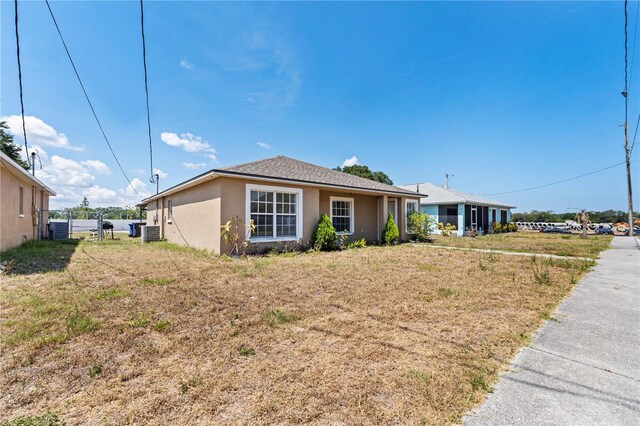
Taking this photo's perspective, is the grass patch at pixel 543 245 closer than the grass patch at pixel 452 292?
No

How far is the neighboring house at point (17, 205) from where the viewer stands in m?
8.45

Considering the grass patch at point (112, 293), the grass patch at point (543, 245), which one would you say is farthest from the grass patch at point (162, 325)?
the grass patch at point (543, 245)

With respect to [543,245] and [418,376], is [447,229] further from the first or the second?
[418,376]

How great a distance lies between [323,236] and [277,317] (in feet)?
24.2

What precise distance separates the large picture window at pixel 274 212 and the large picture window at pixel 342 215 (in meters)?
2.63

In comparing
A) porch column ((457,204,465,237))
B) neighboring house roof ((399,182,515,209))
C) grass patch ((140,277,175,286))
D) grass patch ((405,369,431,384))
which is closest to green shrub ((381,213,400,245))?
neighboring house roof ((399,182,515,209))

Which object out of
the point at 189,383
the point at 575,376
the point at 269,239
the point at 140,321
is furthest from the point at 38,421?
the point at 269,239

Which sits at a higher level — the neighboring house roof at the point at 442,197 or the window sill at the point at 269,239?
the neighboring house roof at the point at 442,197

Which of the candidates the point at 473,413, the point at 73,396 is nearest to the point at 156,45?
the point at 73,396

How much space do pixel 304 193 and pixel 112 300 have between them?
7.57 metres

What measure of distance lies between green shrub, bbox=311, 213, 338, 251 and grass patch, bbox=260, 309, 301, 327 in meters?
7.03

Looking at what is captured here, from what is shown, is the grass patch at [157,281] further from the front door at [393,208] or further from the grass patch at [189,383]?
the front door at [393,208]

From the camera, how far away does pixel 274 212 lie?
34.4 ft

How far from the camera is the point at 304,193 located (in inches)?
443
